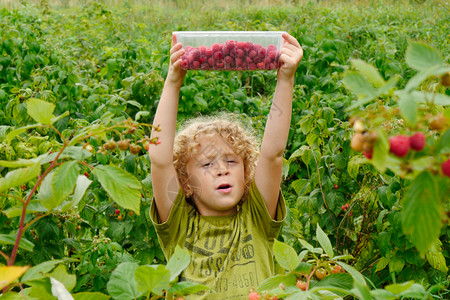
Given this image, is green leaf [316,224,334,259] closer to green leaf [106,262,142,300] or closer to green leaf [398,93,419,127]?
green leaf [106,262,142,300]

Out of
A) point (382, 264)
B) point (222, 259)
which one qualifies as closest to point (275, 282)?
point (222, 259)

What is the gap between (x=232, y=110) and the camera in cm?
328

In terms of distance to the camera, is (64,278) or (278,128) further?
(278,128)

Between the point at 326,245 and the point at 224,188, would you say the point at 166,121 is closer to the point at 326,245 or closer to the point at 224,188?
the point at 224,188

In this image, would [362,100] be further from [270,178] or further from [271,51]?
[270,178]

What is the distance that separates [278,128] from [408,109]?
116 cm

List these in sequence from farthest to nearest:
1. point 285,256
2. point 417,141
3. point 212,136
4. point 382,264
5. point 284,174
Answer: point 284,174
point 382,264
point 212,136
point 285,256
point 417,141

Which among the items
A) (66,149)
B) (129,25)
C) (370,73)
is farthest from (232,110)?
(129,25)

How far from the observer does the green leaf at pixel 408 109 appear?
61cm

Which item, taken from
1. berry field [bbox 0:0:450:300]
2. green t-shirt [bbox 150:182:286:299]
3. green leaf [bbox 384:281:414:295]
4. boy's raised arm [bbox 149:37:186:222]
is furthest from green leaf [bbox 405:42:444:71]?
green t-shirt [bbox 150:182:286:299]

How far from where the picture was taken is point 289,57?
5.43 ft

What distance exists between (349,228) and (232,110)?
113 cm

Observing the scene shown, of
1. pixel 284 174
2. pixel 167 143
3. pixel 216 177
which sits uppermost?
pixel 167 143

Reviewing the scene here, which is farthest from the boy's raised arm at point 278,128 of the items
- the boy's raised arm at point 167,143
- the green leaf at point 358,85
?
the green leaf at point 358,85
